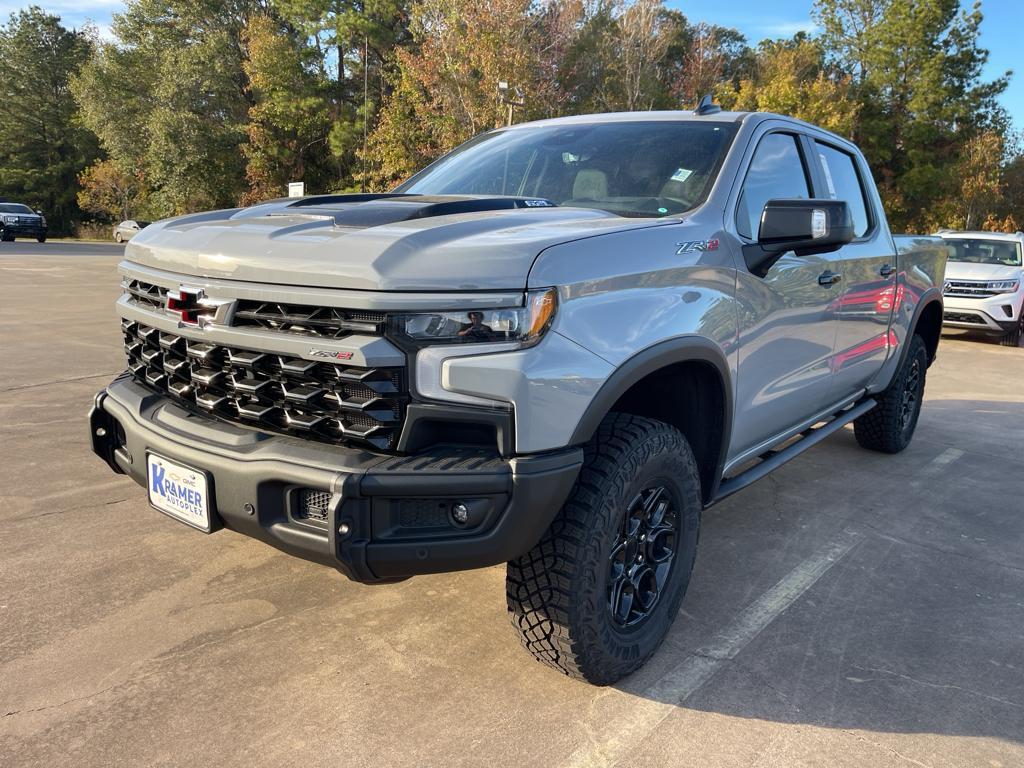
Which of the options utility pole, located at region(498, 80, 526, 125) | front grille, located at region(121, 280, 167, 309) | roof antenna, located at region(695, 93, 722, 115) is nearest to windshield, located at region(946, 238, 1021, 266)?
roof antenna, located at region(695, 93, 722, 115)

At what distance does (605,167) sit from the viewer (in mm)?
3230

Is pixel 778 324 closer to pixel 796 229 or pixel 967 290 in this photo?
pixel 796 229

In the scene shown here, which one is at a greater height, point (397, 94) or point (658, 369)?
point (397, 94)

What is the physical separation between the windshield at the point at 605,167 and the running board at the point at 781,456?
3.51 ft

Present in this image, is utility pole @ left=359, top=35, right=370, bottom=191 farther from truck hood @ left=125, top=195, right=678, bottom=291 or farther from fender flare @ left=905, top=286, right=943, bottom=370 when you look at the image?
truck hood @ left=125, top=195, right=678, bottom=291

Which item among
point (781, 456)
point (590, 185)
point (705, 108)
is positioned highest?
point (705, 108)

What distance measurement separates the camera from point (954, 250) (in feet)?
40.5

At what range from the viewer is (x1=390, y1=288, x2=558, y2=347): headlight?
6.74ft

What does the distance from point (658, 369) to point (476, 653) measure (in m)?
1.13

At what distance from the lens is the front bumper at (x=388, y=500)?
1987 millimetres

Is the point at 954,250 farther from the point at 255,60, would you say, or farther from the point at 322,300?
the point at 255,60

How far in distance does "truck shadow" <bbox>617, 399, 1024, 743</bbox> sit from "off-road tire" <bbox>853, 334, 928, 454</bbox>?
0.28 m

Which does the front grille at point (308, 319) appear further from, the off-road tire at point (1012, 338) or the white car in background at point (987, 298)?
the off-road tire at point (1012, 338)

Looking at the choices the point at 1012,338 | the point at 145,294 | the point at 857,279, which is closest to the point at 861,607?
the point at 857,279
